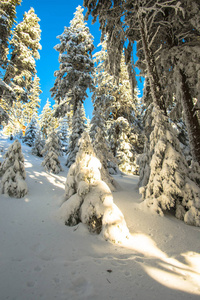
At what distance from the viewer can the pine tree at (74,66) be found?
16.0 meters

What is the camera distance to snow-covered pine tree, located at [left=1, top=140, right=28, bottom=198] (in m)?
6.27

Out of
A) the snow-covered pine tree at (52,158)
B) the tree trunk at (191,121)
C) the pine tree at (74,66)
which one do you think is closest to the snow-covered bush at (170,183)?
the tree trunk at (191,121)

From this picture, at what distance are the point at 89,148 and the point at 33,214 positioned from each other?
2.90m

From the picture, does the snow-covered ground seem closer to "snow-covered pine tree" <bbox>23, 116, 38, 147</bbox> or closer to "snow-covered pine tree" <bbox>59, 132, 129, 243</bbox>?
"snow-covered pine tree" <bbox>59, 132, 129, 243</bbox>

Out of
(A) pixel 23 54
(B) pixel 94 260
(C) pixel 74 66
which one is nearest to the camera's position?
(B) pixel 94 260

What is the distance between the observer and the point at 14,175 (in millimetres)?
6609

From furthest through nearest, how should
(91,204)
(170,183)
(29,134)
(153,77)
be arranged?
(29,134) < (153,77) < (170,183) < (91,204)

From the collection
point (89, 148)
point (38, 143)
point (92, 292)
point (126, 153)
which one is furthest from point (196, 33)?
point (38, 143)

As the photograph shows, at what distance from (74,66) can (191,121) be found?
1502cm

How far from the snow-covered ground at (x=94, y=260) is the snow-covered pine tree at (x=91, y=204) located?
218 mm

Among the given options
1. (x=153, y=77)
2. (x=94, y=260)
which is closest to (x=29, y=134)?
(x=153, y=77)

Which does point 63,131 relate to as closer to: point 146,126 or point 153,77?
point 146,126

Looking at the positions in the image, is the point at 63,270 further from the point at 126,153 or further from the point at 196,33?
the point at 126,153

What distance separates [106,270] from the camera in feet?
7.89
